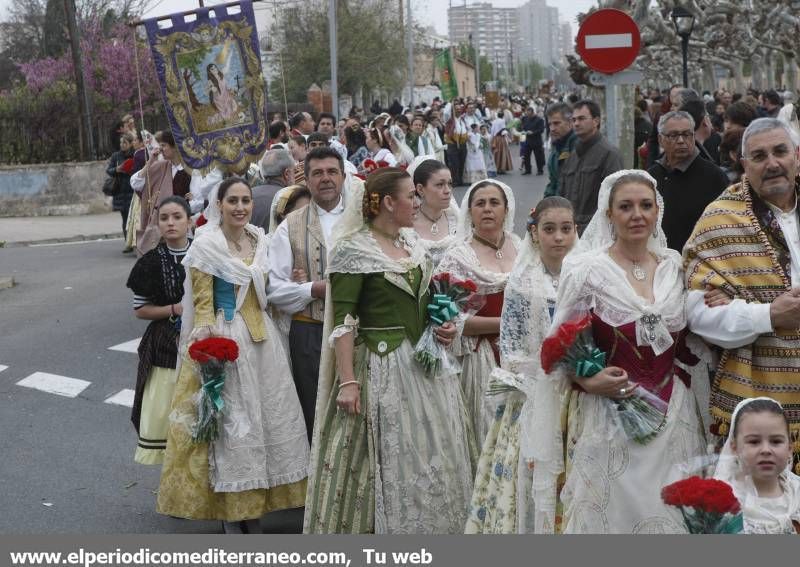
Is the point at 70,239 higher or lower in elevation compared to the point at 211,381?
lower

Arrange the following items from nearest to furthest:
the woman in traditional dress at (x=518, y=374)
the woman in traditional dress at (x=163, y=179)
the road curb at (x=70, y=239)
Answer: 1. the woman in traditional dress at (x=518, y=374)
2. the woman in traditional dress at (x=163, y=179)
3. the road curb at (x=70, y=239)

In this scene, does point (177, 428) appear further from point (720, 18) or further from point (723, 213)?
point (720, 18)

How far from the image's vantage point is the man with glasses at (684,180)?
8469 mm

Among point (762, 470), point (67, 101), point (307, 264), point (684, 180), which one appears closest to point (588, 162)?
point (684, 180)

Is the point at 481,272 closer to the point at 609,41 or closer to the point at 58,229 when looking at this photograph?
the point at 609,41

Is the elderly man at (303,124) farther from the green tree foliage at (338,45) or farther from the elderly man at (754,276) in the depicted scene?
the green tree foliage at (338,45)

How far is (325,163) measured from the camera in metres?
7.42

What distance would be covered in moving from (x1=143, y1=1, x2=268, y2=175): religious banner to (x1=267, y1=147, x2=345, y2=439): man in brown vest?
275 cm

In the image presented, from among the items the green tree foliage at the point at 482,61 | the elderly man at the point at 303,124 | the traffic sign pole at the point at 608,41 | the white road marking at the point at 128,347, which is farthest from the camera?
the green tree foliage at the point at 482,61

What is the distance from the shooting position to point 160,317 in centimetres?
754

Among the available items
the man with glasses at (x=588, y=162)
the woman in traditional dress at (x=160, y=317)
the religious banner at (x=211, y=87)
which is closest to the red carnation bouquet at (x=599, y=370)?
the woman in traditional dress at (x=160, y=317)

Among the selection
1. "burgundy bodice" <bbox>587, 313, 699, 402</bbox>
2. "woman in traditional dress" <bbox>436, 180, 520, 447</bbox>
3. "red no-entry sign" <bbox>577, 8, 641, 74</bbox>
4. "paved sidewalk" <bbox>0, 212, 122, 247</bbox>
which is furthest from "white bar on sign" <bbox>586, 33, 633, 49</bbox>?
"paved sidewalk" <bbox>0, 212, 122, 247</bbox>

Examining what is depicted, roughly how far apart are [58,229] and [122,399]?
14.9 metres

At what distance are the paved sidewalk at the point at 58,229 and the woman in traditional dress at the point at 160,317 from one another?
51.0 ft
